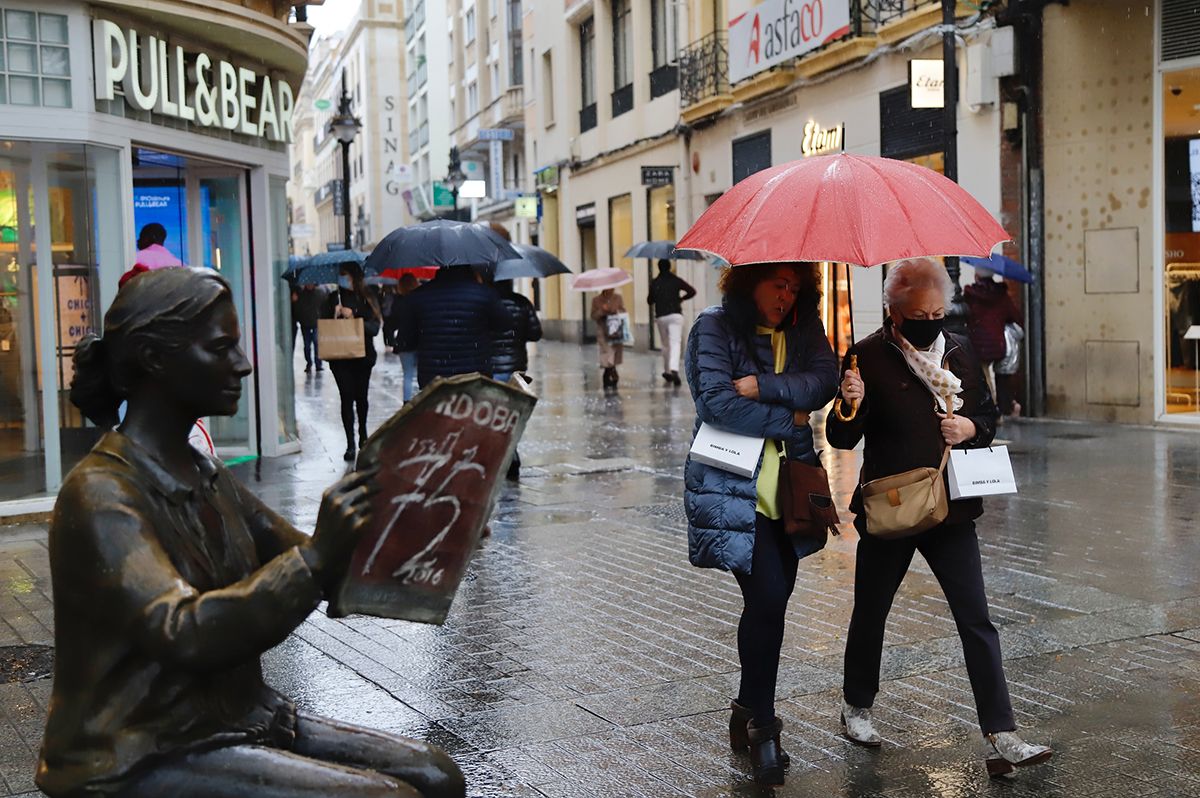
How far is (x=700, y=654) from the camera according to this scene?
628 cm

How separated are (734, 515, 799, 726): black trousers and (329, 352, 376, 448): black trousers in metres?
9.31

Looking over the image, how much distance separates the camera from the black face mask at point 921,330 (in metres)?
4.88

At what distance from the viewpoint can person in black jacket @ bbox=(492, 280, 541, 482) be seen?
1170cm

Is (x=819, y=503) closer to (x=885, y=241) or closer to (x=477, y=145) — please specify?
(x=885, y=241)

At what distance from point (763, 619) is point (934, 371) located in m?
1.01

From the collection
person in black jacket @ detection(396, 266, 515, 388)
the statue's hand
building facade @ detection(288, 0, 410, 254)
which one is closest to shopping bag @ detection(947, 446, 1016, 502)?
the statue's hand

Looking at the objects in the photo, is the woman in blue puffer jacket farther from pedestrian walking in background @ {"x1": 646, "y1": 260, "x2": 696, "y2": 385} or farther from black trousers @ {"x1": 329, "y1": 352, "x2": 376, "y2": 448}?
pedestrian walking in background @ {"x1": 646, "y1": 260, "x2": 696, "y2": 385}

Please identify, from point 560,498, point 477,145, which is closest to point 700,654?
point 560,498

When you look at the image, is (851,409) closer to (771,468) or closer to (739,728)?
(771,468)

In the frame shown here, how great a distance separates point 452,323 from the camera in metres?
10.3

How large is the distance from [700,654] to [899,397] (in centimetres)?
186

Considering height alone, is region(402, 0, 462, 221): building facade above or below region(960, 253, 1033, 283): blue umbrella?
above

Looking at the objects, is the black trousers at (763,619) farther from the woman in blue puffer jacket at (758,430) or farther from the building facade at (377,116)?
the building facade at (377,116)

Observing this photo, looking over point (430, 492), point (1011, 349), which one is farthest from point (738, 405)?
point (1011, 349)
